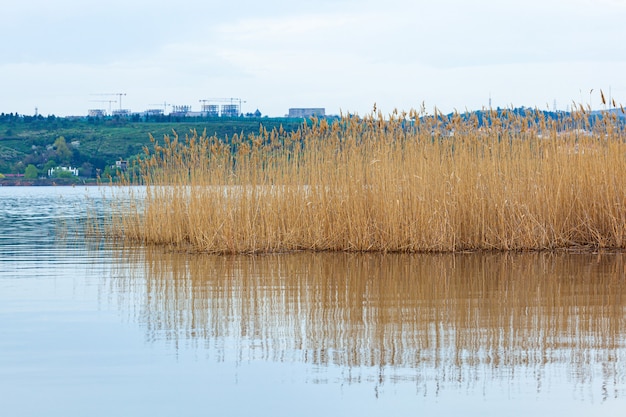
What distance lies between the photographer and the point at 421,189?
35.9ft

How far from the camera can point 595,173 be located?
11133 mm

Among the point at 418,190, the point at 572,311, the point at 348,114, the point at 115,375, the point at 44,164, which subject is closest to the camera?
the point at 115,375

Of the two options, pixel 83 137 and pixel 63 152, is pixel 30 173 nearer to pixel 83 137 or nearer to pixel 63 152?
pixel 63 152

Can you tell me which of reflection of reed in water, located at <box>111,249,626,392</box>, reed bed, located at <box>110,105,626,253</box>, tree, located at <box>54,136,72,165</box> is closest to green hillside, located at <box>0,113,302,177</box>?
tree, located at <box>54,136,72,165</box>

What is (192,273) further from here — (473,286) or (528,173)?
(528,173)

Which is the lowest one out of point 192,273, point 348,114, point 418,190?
point 192,273

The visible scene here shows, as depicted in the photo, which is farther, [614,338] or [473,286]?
[473,286]

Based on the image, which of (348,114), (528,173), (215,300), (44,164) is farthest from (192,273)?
(44,164)

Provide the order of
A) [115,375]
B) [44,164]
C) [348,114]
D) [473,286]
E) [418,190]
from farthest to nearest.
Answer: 1. [44,164]
2. [348,114]
3. [418,190]
4. [473,286]
5. [115,375]

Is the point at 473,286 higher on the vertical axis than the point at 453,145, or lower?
lower

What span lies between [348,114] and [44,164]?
61.8 metres

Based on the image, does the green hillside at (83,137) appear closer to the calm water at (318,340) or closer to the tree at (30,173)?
the tree at (30,173)

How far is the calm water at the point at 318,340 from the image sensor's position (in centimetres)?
411

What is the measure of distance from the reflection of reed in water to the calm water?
0.02m
